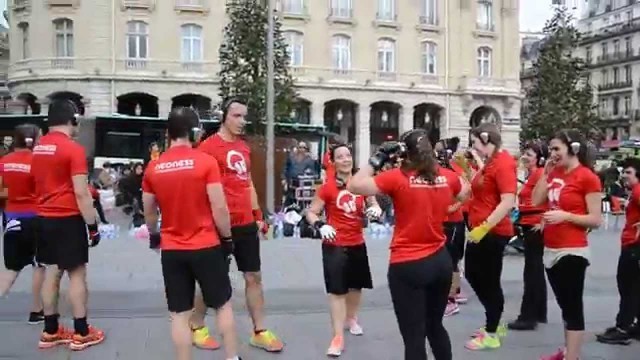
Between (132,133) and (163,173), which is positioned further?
(132,133)

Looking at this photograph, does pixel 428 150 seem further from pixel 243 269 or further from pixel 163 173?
pixel 243 269

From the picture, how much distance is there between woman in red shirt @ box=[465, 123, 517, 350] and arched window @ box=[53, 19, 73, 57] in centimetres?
3865

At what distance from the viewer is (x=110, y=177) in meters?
24.2

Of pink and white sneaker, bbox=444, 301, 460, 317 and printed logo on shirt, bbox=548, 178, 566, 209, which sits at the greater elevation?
printed logo on shirt, bbox=548, 178, 566, 209

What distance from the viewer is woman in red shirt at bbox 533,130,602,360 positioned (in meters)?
5.71

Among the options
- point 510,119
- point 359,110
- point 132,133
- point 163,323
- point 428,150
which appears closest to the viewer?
point 428,150

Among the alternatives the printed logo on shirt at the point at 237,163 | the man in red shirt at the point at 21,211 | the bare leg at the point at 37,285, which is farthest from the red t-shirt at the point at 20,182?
the printed logo on shirt at the point at 237,163

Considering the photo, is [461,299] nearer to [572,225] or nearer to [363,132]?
[572,225]


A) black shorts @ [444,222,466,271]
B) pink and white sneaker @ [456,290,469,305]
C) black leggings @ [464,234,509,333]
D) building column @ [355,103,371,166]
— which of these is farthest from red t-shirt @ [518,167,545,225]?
building column @ [355,103,371,166]

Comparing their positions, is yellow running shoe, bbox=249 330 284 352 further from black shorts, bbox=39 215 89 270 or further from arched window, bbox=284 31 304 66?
arched window, bbox=284 31 304 66

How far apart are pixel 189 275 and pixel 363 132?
4097 cm

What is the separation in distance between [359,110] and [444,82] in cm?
601

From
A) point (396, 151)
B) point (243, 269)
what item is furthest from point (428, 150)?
point (243, 269)

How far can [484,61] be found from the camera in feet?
158
